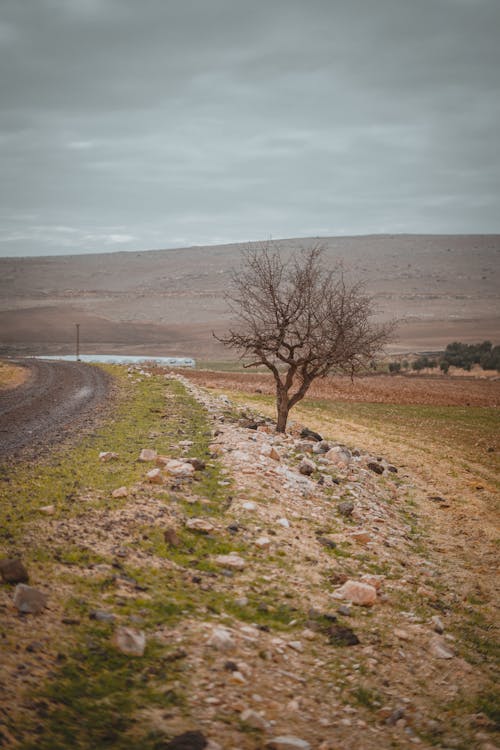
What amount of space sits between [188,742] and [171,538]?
3.54 meters

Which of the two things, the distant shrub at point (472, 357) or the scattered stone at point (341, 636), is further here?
the distant shrub at point (472, 357)

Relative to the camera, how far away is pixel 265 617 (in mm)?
6211

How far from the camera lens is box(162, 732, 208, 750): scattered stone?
4.09 meters

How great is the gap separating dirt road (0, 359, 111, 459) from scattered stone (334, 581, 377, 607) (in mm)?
7261

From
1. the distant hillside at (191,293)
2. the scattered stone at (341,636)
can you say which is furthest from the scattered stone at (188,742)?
the distant hillside at (191,293)

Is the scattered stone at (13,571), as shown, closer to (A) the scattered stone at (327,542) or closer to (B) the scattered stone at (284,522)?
(B) the scattered stone at (284,522)

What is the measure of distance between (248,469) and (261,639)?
5388 mm

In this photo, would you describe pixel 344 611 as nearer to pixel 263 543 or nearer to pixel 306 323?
pixel 263 543

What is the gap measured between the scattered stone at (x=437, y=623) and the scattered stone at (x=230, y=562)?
8.30 feet

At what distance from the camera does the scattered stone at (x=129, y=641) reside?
5109 mm

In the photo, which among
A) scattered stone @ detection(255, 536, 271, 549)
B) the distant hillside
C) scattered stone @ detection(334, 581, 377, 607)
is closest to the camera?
scattered stone @ detection(334, 581, 377, 607)

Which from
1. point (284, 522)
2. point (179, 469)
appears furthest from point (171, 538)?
point (179, 469)

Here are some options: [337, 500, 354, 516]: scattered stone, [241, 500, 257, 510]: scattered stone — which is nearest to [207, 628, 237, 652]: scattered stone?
[241, 500, 257, 510]: scattered stone

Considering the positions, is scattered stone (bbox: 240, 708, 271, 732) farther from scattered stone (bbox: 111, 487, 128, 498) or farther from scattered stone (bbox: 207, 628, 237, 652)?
scattered stone (bbox: 111, 487, 128, 498)
